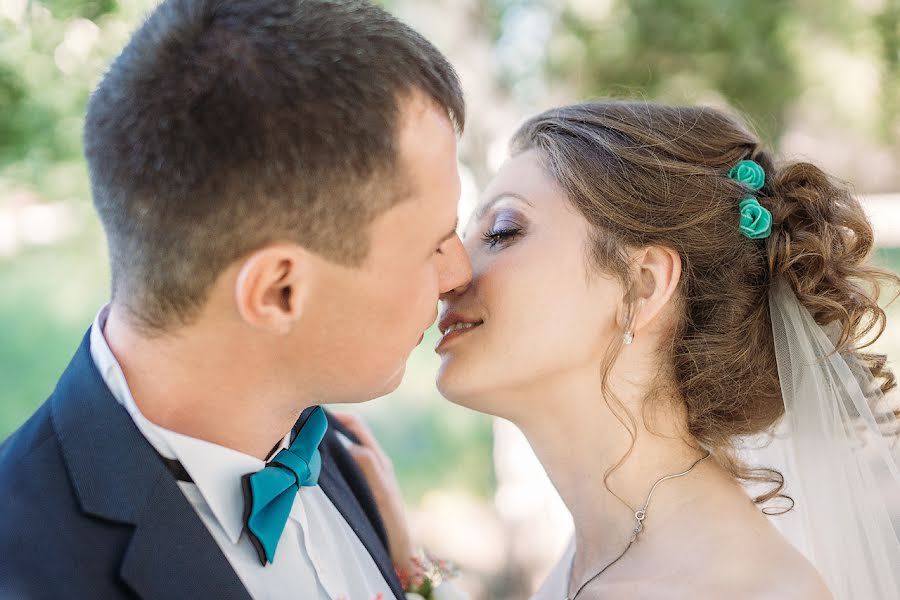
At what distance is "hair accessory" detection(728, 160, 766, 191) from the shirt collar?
183 centimetres

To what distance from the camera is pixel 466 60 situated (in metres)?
5.72

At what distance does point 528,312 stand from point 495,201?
0.44 m

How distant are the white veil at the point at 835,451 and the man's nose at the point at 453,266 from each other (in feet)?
3.54

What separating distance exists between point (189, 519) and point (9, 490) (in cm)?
37

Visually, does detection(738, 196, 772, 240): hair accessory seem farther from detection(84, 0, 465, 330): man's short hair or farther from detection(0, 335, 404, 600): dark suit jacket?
detection(0, 335, 404, 600): dark suit jacket

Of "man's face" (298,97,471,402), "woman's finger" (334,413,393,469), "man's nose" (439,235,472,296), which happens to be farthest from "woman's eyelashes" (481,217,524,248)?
"woman's finger" (334,413,393,469)

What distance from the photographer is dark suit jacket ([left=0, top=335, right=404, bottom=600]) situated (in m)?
1.87

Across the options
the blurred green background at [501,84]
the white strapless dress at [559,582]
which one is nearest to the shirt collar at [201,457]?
the white strapless dress at [559,582]


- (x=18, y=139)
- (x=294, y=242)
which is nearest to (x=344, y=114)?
(x=294, y=242)

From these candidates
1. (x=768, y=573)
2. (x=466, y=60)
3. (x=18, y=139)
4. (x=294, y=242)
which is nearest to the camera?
(x=294, y=242)

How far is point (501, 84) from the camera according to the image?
588cm

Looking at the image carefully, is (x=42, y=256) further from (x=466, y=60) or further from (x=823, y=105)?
(x=823, y=105)

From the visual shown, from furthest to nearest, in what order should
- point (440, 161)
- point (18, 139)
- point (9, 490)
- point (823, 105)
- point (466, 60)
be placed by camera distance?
point (823, 105) < point (466, 60) < point (18, 139) < point (440, 161) < point (9, 490)

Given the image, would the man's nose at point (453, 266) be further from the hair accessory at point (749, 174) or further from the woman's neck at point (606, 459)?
the hair accessory at point (749, 174)
